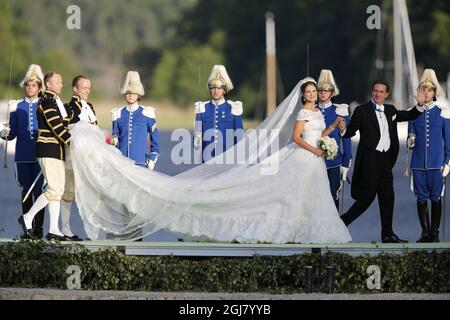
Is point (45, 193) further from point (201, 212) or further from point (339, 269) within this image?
point (339, 269)

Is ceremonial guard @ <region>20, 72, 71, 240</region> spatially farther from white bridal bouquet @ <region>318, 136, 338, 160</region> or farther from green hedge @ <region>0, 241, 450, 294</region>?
white bridal bouquet @ <region>318, 136, 338, 160</region>

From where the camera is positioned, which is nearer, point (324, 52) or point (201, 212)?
point (201, 212)

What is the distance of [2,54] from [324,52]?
1466 cm

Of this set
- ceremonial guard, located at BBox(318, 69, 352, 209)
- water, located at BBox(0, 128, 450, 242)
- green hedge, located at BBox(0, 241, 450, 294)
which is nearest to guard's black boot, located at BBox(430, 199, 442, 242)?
ceremonial guard, located at BBox(318, 69, 352, 209)

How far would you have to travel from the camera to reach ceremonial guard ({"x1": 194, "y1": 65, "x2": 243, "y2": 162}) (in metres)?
14.4

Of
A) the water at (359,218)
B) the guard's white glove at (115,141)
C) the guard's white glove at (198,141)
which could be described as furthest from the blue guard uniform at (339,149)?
the water at (359,218)

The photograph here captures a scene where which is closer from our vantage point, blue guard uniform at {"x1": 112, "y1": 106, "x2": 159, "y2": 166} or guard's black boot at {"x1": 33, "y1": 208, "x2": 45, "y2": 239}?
guard's black boot at {"x1": 33, "y1": 208, "x2": 45, "y2": 239}

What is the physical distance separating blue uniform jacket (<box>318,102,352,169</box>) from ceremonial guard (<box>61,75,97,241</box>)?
2.18 metres

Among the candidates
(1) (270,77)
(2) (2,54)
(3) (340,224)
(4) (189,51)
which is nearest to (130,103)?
(3) (340,224)

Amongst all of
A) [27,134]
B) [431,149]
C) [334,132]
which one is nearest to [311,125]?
[334,132]

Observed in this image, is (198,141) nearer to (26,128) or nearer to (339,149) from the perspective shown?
(339,149)

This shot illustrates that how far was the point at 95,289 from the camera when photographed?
1231 cm
